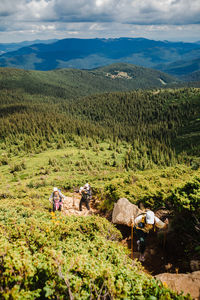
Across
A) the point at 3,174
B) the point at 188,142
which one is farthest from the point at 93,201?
the point at 188,142

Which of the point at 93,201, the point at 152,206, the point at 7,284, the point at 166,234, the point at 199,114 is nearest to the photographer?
the point at 7,284

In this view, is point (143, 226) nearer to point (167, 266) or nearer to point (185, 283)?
point (167, 266)

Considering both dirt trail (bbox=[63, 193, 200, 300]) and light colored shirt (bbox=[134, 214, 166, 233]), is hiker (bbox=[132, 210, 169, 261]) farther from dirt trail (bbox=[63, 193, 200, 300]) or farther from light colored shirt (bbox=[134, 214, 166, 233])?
dirt trail (bbox=[63, 193, 200, 300])

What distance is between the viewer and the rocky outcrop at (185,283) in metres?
7.44

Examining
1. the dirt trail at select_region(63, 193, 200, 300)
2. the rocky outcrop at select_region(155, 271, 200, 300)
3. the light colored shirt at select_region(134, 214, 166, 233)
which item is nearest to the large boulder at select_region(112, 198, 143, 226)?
the dirt trail at select_region(63, 193, 200, 300)

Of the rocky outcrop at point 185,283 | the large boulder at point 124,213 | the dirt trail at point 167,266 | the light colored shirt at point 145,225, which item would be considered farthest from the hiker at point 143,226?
the rocky outcrop at point 185,283

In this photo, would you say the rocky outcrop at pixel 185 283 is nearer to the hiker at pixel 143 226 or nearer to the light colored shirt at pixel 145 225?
the hiker at pixel 143 226

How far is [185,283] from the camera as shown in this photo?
7.83 m

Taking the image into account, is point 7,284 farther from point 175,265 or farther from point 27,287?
point 175,265

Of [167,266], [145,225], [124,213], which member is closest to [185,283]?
[167,266]

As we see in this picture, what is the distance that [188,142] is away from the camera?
145 m

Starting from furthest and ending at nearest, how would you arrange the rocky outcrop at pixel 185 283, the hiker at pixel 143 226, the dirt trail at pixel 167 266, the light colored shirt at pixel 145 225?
the light colored shirt at pixel 145 225 → the hiker at pixel 143 226 → the dirt trail at pixel 167 266 → the rocky outcrop at pixel 185 283

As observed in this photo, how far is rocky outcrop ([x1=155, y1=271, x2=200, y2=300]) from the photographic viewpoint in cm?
744

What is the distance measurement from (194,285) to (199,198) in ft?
15.4
